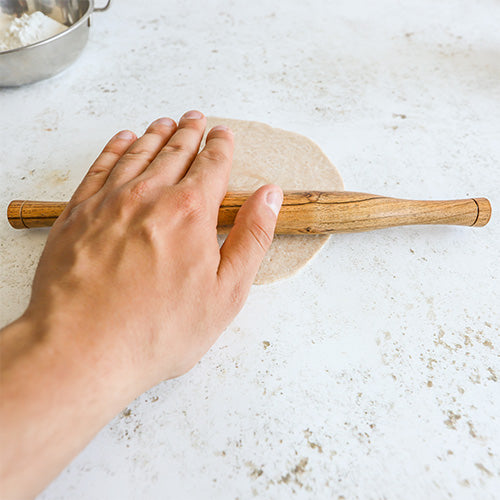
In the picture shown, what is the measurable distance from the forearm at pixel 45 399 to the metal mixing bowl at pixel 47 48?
1.03m

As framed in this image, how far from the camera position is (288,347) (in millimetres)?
865

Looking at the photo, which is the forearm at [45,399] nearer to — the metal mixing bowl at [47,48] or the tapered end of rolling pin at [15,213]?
the tapered end of rolling pin at [15,213]

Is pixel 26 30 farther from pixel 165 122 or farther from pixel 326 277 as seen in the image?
pixel 326 277

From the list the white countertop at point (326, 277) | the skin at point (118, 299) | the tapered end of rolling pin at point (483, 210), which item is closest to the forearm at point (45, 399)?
the skin at point (118, 299)

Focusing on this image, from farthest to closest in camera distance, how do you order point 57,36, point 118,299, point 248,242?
point 57,36 → point 248,242 → point 118,299

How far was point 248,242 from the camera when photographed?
0.80 metres

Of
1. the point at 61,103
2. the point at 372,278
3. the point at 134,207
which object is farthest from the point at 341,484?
the point at 61,103

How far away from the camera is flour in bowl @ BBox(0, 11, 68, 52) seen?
1.37m

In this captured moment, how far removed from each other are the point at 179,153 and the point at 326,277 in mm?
454

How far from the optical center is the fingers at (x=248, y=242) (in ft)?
2.52

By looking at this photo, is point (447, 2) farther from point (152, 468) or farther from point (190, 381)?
point (152, 468)

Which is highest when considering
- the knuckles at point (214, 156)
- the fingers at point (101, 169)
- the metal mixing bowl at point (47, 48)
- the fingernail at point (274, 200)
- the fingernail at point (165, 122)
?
the metal mixing bowl at point (47, 48)

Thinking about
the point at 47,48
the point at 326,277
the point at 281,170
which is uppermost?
the point at 47,48

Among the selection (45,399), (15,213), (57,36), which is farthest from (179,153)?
(57,36)
